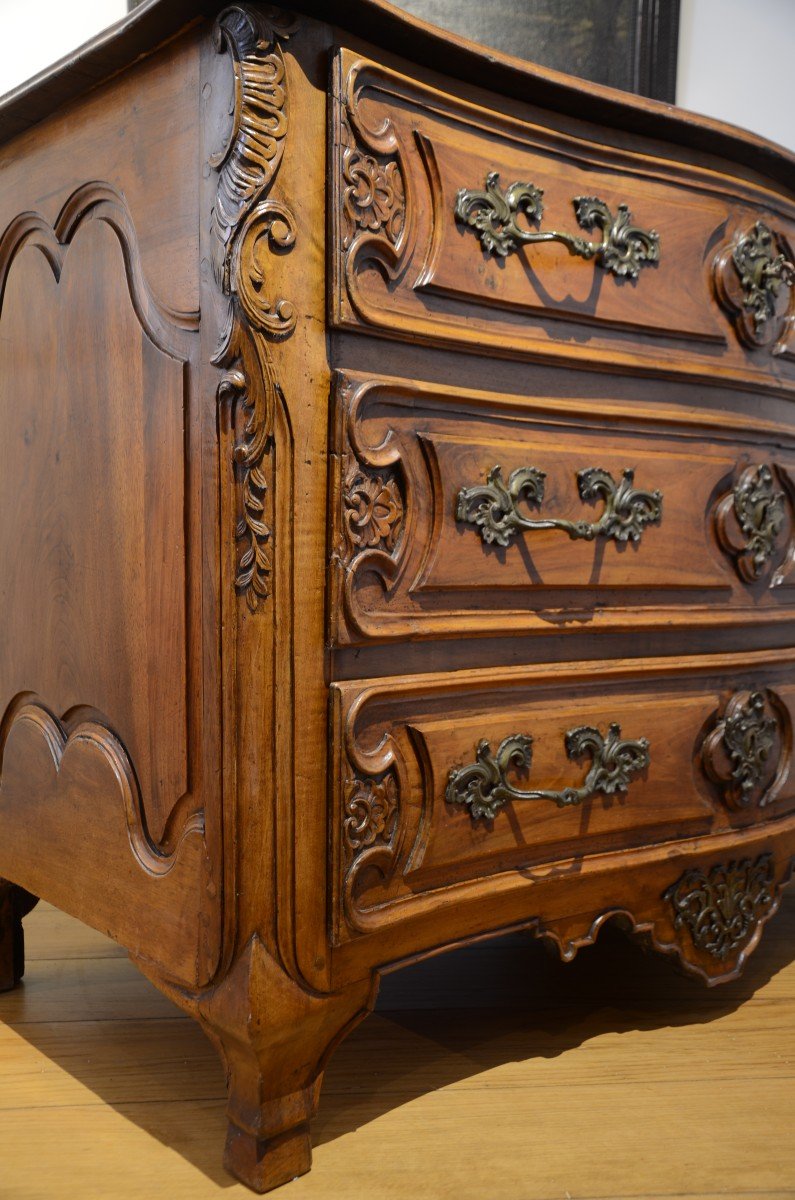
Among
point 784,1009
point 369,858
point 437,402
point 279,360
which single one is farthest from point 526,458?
point 784,1009

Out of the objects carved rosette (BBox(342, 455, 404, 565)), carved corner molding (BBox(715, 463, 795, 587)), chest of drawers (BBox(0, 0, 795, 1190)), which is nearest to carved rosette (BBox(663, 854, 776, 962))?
chest of drawers (BBox(0, 0, 795, 1190))

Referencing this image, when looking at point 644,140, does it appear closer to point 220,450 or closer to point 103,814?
point 220,450

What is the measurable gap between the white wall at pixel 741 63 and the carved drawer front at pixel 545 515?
2.62 feet

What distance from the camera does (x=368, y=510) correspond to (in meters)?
0.85

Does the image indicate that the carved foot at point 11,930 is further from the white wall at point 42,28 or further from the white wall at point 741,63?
the white wall at point 741,63

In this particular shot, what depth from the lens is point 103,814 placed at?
944mm

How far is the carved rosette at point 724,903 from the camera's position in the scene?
112 cm

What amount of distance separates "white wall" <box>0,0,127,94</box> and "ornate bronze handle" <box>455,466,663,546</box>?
3.50 ft

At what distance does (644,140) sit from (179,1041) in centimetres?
99

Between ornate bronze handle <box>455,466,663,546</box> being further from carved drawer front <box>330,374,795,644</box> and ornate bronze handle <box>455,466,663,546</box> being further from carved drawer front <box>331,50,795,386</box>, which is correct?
carved drawer front <box>331,50,795,386</box>

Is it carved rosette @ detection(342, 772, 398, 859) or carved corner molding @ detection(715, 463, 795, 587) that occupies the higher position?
carved corner molding @ detection(715, 463, 795, 587)

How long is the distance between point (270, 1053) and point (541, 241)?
70cm

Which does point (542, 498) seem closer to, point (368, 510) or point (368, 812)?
point (368, 510)

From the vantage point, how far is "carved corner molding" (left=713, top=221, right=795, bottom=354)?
107cm
